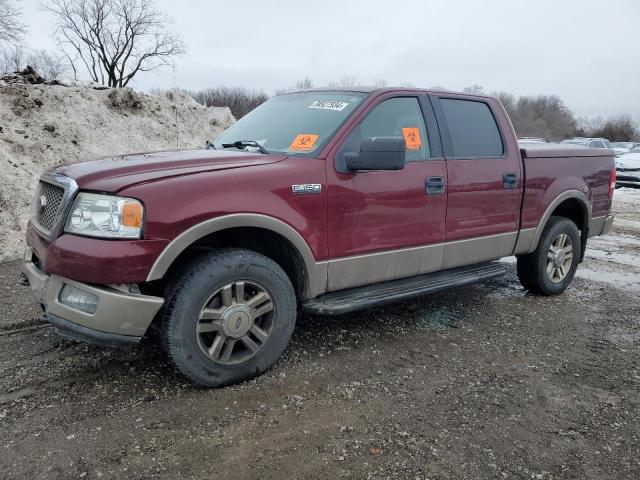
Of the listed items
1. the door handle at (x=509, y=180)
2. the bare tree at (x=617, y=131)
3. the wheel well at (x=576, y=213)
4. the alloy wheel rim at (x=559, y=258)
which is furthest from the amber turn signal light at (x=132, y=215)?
the bare tree at (x=617, y=131)

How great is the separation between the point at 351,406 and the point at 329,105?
7.25 feet

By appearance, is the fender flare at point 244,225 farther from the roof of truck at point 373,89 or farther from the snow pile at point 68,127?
the snow pile at point 68,127

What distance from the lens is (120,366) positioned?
3.54 meters

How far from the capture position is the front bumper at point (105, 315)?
9.35 feet

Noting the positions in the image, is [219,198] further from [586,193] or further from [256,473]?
[586,193]

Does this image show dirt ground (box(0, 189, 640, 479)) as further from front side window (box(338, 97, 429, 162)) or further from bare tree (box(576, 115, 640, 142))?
bare tree (box(576, 115, 640, 142))

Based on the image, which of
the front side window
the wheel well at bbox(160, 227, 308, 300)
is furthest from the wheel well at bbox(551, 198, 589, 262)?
the wheel well at bbox(160, 227, 308, 300)

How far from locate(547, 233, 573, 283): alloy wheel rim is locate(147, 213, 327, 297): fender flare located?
294 cm

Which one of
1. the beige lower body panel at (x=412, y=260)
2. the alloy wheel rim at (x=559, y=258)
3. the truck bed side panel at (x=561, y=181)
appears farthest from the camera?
the alloy wheel rim at (x=559, y=258)

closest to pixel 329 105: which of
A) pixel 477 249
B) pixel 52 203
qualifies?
pixel 477 249

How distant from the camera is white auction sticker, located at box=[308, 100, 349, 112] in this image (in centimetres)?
390

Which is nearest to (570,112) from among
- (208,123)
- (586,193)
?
(208,123)

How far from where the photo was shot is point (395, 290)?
397cm

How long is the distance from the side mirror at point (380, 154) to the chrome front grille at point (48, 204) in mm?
1867
